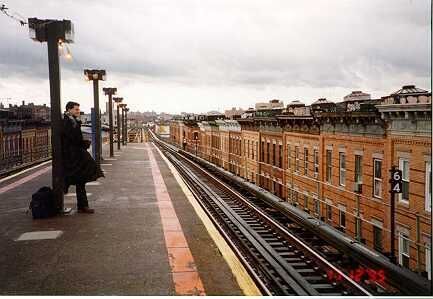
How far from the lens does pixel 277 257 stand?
27.6ft

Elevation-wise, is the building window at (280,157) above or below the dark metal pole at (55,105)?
below

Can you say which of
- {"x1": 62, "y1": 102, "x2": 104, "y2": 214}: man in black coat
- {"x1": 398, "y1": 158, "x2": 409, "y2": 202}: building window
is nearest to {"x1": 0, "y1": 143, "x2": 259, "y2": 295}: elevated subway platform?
{"x1": 62, "y1": 102, "x2": 104, "y2": 214}: man in black coat

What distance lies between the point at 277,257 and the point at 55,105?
511 cm

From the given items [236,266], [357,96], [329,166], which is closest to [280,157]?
[329,166]

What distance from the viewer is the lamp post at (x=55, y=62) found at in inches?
345

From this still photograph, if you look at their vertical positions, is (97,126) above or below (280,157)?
above

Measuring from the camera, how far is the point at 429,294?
20.2 feet

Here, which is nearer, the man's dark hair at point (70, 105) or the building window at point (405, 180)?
the man's dark hair at point (70, 105)

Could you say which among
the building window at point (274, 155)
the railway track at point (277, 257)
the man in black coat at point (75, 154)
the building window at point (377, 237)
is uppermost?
the man in black coat at point (75, 154)

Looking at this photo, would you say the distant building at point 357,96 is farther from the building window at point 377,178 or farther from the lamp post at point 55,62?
the lamp post at point 55,62

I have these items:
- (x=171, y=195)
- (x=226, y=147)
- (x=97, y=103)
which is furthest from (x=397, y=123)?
(x=226, y=147)

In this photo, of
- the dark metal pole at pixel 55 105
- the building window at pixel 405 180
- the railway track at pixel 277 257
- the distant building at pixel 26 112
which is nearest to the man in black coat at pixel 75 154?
the dark metal pole at pixel 55 105

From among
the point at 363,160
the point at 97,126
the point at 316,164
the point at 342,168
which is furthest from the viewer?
the point at 316,164

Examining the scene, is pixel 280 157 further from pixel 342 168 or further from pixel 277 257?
pixel 277 257
